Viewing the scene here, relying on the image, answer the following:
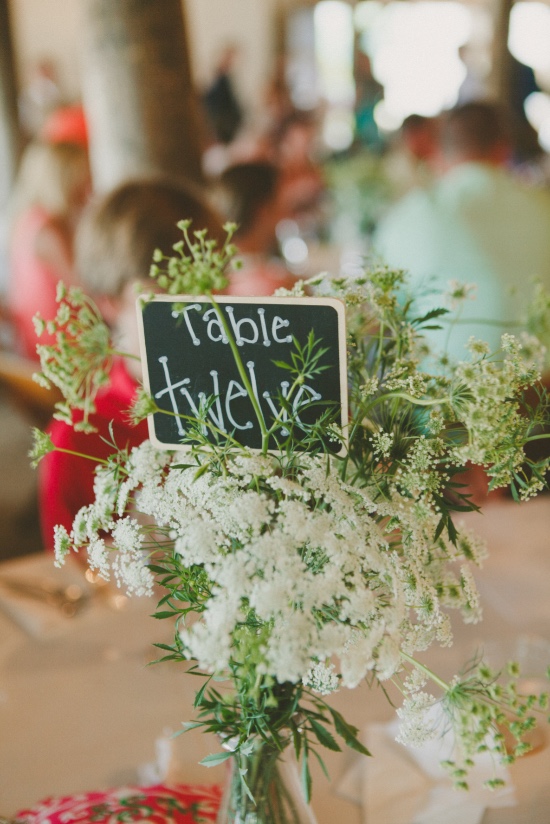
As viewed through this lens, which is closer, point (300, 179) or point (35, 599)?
point (35, 599)

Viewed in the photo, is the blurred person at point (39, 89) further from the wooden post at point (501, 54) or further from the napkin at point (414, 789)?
the napkin at point (414, 789)

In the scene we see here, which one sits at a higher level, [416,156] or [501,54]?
[501,54]

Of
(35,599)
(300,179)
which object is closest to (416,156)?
(300,179)

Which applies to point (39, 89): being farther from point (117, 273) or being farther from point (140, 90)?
point (117, 273)

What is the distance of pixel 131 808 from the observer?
898 mm

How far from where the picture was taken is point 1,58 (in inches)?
304

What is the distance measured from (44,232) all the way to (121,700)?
103 inches

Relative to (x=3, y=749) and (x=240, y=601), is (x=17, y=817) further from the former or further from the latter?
(x=240, y=601)

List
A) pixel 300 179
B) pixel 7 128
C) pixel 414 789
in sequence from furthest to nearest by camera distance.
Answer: pixel 7 128
pixel 300 179
pixel 414 789

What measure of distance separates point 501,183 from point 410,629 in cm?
227

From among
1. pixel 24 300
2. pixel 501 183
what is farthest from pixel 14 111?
pixel 501 183

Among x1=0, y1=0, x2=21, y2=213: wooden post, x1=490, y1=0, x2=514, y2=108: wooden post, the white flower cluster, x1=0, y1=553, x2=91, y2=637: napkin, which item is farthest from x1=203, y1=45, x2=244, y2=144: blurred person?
the white flower cluster

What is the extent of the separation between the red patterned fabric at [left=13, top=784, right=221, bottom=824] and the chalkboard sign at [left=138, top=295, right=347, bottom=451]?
44cm

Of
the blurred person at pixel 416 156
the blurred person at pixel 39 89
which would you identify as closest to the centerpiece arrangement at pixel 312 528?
the blurred person at pixel 416 156
